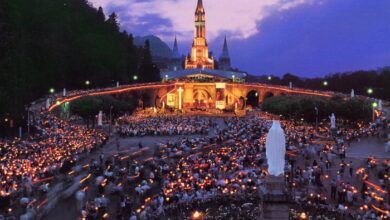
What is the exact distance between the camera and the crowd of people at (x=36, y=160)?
21.7 metres

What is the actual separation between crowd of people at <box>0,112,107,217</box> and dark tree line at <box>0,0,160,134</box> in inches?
157

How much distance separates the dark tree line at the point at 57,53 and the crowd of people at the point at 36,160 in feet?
13.1

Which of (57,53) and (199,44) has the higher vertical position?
(199,44)

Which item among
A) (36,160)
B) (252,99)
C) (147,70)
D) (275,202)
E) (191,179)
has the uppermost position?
(147,70)

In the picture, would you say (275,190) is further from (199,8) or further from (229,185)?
(199,8)

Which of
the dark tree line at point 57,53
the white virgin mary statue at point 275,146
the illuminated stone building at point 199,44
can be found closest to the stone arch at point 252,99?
the dark tree line at point 57,53

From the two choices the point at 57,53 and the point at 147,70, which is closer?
the point at 57,53

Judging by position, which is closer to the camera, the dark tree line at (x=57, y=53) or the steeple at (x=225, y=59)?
the dark tree line at (x=57, y=53)

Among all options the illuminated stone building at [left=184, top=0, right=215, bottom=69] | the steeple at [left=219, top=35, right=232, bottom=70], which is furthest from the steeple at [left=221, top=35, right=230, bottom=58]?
the illuminated stone building at [left=184, top=0, right=215, bottom=69]

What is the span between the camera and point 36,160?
25594 millimetres

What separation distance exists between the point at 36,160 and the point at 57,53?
114ft

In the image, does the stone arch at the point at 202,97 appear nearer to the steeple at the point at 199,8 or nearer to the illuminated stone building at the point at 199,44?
the illuminated stone building at the point at 199,44

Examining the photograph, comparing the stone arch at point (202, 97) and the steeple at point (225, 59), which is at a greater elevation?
the steeple at point (225, 59)

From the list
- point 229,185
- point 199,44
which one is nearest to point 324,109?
point 229,185
